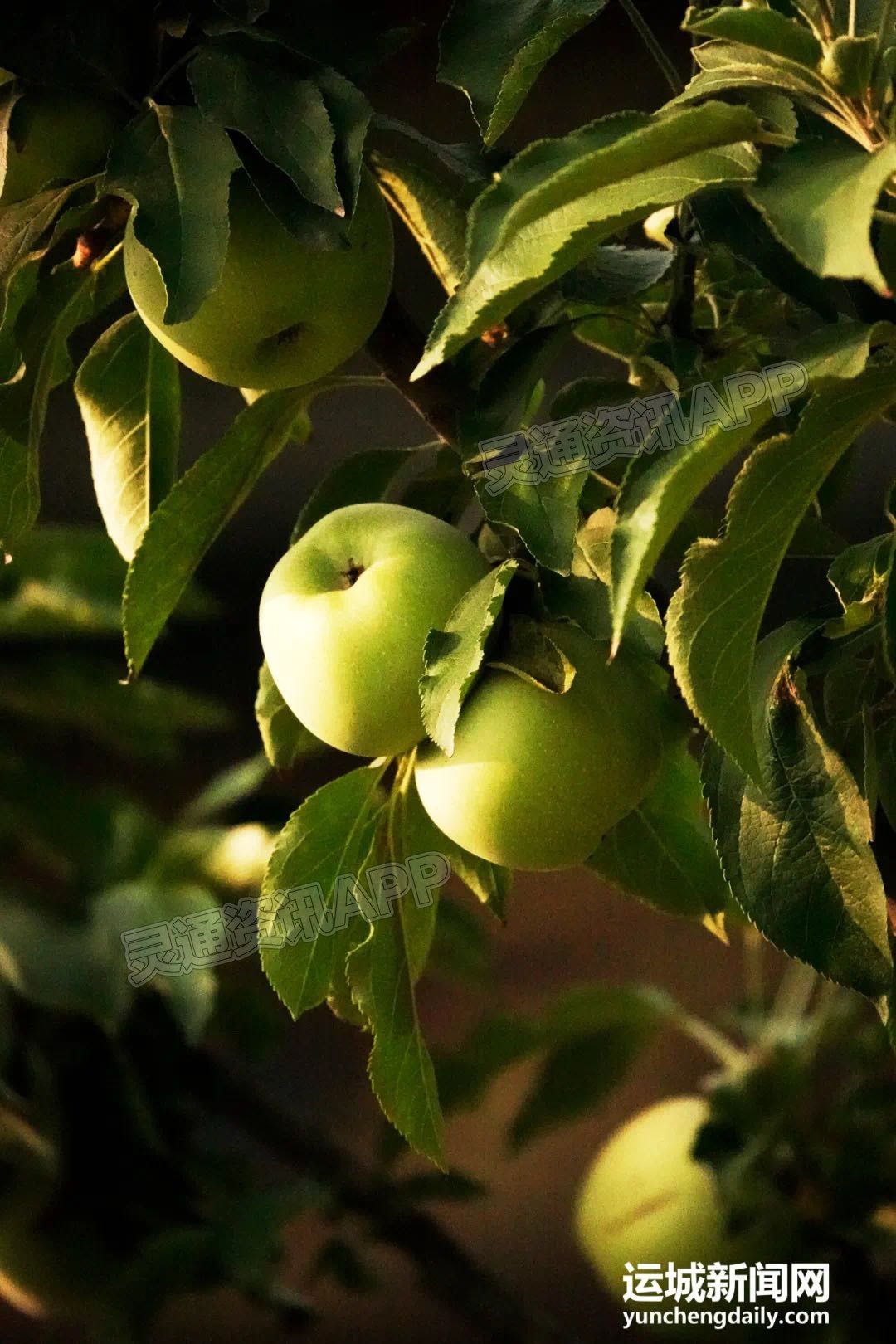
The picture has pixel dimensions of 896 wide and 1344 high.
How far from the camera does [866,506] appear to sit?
1.29m

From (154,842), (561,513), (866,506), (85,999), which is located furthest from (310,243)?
(866,506)

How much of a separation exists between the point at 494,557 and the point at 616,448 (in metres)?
0.05

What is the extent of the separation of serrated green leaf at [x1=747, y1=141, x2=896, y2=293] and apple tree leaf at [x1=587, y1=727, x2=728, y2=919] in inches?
7.7

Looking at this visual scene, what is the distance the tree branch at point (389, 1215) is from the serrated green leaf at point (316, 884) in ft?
1.17

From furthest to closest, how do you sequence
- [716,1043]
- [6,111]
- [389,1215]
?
1. [716,1043]
2. [389,1215]
3. [6,111]

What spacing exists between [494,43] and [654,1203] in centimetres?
61

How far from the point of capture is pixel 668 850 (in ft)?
1.48

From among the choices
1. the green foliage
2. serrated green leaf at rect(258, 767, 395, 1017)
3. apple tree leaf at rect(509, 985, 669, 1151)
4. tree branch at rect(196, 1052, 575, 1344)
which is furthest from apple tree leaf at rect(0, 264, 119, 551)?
apple tree leaf at rect(509, 985, 669, 1151)

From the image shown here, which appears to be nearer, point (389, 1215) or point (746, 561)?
point (746, 561)

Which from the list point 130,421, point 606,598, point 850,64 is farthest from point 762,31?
point 130,421

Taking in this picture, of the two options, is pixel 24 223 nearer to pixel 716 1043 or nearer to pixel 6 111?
pixel 6 111

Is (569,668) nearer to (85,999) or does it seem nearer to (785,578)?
(785,578)

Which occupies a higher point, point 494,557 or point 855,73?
point 855,73

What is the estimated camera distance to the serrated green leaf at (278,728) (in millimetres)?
448
